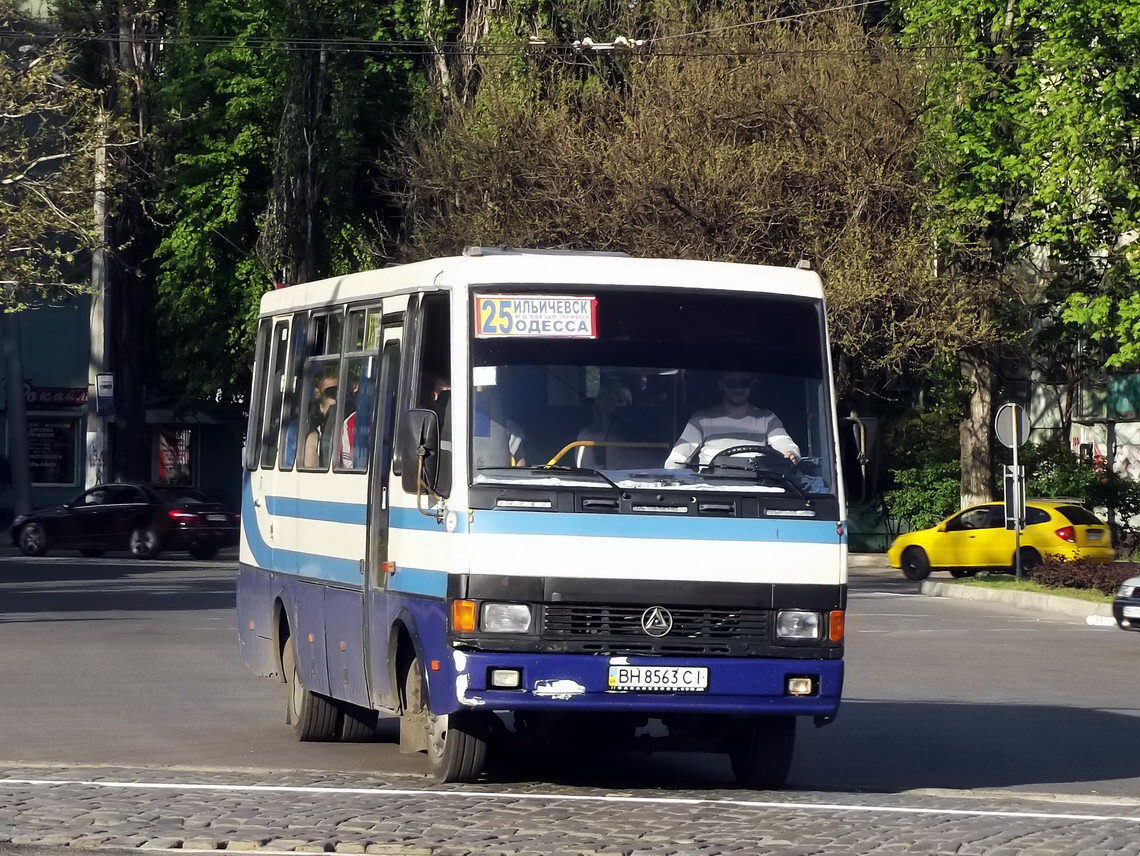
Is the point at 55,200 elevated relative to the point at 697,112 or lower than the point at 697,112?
lower

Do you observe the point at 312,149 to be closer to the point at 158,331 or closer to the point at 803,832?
the point at 158,331

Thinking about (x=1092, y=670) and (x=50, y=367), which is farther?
(x=50, y=367)

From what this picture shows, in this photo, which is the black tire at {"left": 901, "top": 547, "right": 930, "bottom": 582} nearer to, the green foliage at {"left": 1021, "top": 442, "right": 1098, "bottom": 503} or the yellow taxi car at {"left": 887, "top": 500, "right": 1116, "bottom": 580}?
the yellow taxi car at {"left": 887, "top": 500, "right": 1116, "bottom": 580}

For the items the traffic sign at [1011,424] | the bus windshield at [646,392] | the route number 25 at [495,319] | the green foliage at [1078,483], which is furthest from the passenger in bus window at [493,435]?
the green foliage at [1078,483]

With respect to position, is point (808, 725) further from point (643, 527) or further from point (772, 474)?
point (643, 527)

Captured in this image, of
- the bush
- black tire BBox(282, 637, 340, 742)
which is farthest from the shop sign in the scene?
black tire BBox(282, 637, 340, 742)

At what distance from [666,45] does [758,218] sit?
432cm

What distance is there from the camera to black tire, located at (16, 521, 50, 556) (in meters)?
39.7

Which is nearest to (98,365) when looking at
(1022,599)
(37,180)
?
(37,180)

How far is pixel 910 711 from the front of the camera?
578 inches

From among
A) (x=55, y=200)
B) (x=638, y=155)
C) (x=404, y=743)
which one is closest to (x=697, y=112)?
(x=638, y=155)

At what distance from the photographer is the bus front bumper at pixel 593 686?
9.42 m

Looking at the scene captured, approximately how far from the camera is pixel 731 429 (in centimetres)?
998

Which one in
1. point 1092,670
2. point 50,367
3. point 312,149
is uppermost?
point 312,149
